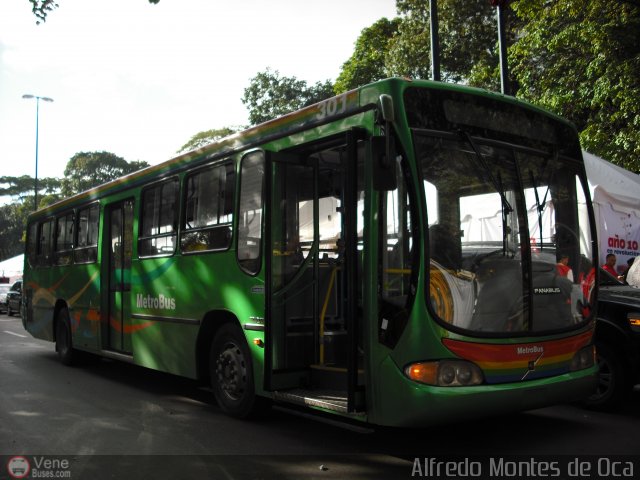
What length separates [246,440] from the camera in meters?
5.73

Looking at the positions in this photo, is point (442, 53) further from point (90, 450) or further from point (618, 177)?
point (90, 450)

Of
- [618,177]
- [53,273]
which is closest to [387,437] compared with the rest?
[53,273]

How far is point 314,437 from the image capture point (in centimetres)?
584

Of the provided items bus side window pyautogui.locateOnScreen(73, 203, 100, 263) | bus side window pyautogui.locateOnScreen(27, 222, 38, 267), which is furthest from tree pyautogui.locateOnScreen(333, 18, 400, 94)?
bus side window pyautogui.locateOnScreen(73, 203, 100, 263)

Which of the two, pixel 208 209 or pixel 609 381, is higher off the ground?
pixel 208 209

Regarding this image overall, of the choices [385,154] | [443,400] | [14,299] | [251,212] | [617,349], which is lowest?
[443,400]

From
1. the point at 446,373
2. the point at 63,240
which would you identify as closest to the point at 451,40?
the point at 63,240

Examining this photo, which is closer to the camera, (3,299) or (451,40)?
(451,40)

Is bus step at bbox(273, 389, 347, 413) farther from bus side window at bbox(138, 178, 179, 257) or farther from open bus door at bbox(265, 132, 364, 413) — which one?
bus side window at bbox(138, 178, 179, 257)

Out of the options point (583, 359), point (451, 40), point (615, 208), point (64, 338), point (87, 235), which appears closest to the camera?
point (583, 359)

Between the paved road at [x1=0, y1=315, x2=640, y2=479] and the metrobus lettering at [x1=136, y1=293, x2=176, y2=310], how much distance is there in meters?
1.13

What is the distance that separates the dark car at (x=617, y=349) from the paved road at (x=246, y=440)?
0.22 meters

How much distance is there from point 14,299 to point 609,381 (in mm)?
24943

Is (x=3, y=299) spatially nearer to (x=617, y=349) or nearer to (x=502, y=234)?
(x=617, y=349)
